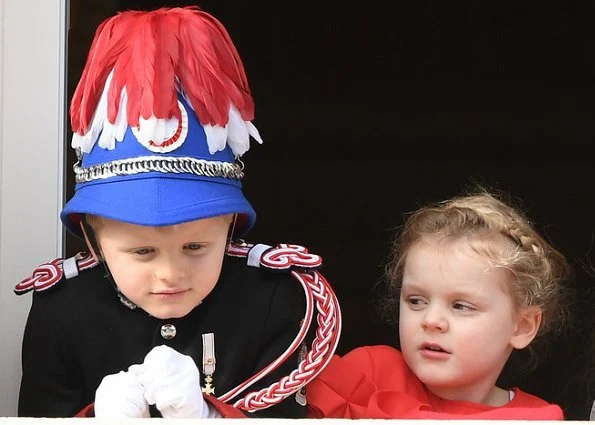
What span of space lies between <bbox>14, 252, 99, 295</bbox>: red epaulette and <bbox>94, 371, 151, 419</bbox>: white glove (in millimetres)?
296

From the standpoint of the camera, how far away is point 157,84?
1729 mm

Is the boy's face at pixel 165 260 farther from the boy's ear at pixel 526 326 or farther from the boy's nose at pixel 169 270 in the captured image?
the boy's ear at pixel 526 326

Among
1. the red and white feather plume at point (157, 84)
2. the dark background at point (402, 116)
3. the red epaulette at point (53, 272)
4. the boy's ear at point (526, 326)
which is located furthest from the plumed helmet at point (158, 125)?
the dark background at point (402, 116)

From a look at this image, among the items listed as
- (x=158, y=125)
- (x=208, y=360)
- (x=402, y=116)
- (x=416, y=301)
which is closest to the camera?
(x=158, y=125)

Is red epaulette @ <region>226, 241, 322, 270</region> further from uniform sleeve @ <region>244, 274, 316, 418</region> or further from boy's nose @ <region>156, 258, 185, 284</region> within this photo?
boy's nose @ <region>156, 258, 185, 284</region>

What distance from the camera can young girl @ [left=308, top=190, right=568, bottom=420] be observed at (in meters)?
1.90

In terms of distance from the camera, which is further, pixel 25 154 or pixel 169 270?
pixel 25 154

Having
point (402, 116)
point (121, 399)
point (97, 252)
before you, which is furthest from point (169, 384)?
point (402, 116)

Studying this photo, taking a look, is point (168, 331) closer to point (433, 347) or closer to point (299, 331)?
point (299, 331)

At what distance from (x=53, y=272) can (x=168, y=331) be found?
19cm

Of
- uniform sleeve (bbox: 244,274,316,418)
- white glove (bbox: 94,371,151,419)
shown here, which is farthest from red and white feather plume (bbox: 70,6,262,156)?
white glove (bbox: 94,371,151,419)

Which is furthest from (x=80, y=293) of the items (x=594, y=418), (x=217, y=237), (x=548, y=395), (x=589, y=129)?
(x=589, y=129)

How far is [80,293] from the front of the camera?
1.87 m

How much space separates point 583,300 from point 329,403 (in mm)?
866
